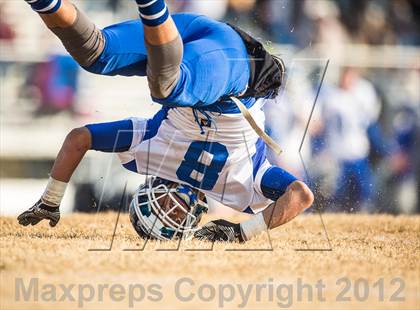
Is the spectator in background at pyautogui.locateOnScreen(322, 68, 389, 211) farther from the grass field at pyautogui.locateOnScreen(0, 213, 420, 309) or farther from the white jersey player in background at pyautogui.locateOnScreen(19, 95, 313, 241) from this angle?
the grass field at pyautogui.locateOnScreen(0, 213, 420, 309)

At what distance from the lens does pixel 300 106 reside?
25.9ft

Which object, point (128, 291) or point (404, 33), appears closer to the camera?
point (128, 291)

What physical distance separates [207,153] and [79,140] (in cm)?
68

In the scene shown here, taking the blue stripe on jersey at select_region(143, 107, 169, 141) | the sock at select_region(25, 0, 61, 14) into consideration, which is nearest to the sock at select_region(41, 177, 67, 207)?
the blue stripe on jersey at select_region(143, 107, 169, 141)

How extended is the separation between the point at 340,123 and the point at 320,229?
321 centimetres

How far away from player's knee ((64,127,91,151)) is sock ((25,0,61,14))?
1.01 meters

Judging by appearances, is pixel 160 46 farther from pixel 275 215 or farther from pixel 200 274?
pixel 275 215

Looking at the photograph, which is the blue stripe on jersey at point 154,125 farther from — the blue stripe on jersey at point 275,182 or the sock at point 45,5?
the sock at point 45,5

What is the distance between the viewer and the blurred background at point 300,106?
8.62 metres

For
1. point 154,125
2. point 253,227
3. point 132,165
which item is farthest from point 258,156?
point 132,165

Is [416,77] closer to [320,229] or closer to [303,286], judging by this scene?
[320,229]

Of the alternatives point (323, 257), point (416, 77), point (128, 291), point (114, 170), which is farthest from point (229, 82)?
point (416, 77)

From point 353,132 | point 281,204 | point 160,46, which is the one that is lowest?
point 353,132

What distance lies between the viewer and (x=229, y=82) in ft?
14.2
